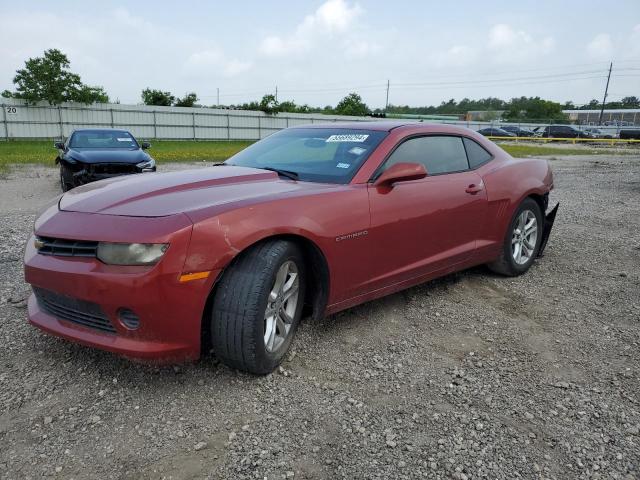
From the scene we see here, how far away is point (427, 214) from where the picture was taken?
11.9ft

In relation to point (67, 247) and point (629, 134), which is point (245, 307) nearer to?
point (67, 247)

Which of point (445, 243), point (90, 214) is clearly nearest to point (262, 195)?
point (90, 214)

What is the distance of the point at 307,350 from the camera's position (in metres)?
3.22

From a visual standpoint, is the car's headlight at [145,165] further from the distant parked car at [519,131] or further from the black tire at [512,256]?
the distant parked car at [519,131]

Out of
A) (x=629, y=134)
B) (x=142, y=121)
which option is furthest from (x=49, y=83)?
(x=629, y=134)

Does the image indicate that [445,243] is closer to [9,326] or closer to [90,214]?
[90,214]

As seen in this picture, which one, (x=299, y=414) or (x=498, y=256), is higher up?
(x=498, y=256)

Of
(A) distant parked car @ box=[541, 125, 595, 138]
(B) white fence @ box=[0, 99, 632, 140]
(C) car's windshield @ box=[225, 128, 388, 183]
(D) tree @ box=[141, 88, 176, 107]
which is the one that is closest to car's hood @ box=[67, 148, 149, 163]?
(C) car's windshield @ box=[225, 128, 388, 183]

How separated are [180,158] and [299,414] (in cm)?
1784

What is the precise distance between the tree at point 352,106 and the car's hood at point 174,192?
53516 mm

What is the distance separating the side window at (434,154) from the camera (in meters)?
3.70

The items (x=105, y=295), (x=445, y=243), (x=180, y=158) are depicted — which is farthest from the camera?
(x=180, y=158)

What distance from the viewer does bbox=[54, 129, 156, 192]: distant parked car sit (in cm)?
941

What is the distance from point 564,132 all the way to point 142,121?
1329 inches
